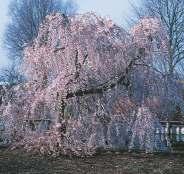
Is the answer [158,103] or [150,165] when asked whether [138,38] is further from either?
[150,165]

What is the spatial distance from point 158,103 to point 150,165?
2.45 meters

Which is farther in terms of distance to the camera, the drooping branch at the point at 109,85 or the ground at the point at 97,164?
the drooping branch at the point at 109,85

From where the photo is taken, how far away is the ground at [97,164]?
42.2 feet


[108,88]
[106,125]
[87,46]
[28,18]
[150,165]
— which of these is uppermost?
[28,18]

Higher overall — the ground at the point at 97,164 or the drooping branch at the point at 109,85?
the drooping branch at the point at 109,85

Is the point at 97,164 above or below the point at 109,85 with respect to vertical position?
below

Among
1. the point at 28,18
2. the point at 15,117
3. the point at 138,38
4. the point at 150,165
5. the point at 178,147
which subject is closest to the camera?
the point at 150,165

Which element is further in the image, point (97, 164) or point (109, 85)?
point (109, 85)

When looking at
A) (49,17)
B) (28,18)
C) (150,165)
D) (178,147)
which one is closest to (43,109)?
(49,17)

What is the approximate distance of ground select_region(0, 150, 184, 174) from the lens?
1287 cm

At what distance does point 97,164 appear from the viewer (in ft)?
45.6

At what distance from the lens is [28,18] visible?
161ft

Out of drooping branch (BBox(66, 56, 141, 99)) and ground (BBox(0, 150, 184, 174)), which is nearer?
ground (BBox(0, 150, 184, 174))

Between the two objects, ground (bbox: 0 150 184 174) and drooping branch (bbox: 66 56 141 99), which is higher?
drooping branch (bbox: 66 56 141 99)
